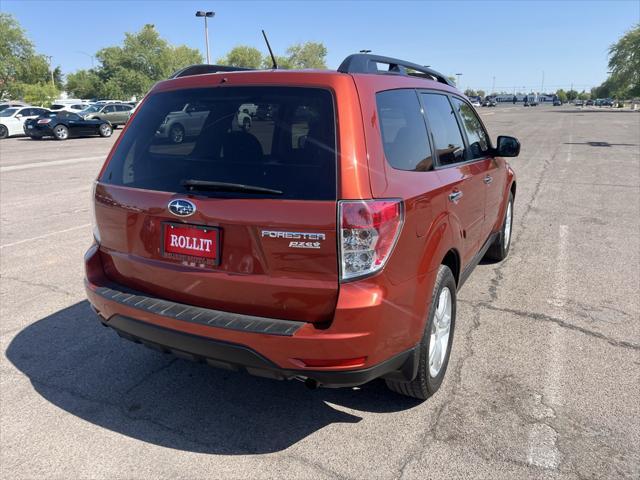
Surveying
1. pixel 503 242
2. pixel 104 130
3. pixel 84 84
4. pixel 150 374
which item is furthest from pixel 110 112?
pixel 84 84

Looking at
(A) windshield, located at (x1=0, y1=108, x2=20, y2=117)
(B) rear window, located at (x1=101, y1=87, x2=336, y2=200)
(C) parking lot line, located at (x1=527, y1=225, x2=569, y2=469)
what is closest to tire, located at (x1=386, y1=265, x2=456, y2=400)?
(C) parking lot line, located at (x1=527, y1=225, x2=569, y2=469)

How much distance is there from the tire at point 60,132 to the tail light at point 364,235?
27.6 metres

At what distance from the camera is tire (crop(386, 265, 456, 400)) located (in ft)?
9.35

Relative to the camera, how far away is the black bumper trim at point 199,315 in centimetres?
244

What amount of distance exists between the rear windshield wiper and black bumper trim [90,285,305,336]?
0.63 meters

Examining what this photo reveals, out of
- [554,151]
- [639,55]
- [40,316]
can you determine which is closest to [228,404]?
[40,316]

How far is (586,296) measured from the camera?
4770 mm

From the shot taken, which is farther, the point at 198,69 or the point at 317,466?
the point at 198,69

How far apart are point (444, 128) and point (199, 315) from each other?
2175 mm

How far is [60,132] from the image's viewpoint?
26.2m

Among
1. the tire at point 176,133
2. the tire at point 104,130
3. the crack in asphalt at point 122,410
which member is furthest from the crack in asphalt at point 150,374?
the tire at point 104,130

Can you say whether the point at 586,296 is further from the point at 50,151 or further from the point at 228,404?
the point at 50,151

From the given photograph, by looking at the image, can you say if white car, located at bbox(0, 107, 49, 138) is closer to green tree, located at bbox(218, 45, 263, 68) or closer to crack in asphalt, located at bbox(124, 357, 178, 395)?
crack in asphalt, located at bbox(124, 357, 178, 395)

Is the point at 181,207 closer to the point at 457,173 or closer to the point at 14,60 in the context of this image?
the point at 457,173
